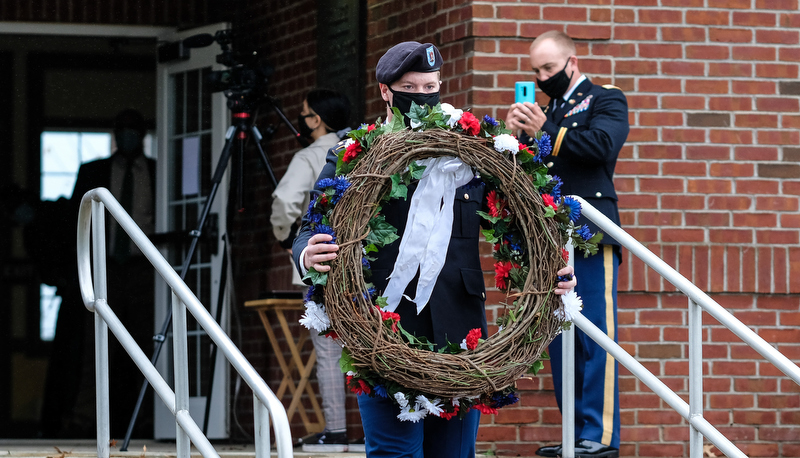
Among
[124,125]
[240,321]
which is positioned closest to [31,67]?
[124,125]

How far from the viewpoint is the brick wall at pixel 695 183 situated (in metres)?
5.20

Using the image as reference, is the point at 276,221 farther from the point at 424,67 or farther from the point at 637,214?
the point at 424,67

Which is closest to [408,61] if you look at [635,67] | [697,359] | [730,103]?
[697,359]

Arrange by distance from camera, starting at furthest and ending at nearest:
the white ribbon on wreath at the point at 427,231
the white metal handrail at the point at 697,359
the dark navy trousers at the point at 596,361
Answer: the dark navy trousers at the point at 596,361 → the white metal handrail at the point at 697,359 → the white ribbon on wreath at the point at 427,231

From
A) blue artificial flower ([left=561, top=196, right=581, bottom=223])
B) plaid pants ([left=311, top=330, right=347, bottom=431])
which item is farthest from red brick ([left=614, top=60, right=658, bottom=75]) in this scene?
blue artificial flower ([left=561, top=196, right=581, bottom=223])

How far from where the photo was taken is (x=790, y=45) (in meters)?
5.47

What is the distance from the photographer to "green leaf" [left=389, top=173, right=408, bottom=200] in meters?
2.73

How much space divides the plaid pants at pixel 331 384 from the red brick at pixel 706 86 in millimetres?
2132

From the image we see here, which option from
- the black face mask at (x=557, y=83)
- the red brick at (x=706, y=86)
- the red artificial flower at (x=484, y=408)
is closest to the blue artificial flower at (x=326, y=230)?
the red artificial flower at (x=484, y=408)

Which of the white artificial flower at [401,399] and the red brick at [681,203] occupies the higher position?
the red brick at [681,203]

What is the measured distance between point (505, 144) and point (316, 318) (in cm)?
66

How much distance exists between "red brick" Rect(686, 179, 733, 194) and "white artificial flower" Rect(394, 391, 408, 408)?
3052 mm

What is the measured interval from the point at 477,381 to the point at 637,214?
110 inches

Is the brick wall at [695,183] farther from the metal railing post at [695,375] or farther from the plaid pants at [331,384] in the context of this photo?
the metal railing post at [695,375]
